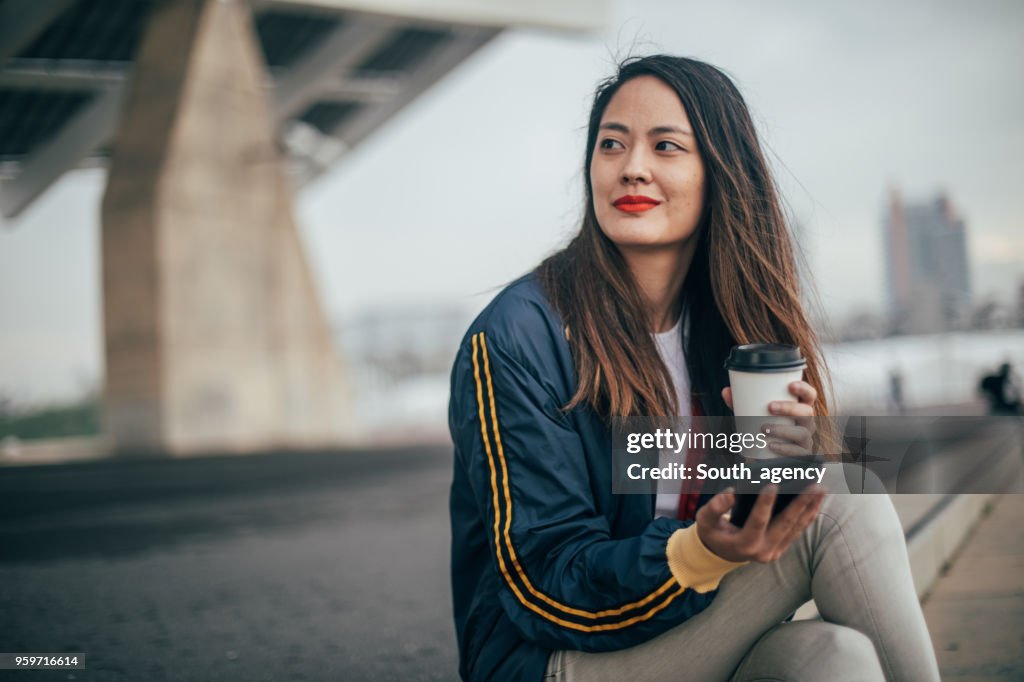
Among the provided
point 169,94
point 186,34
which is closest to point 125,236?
point 169,94

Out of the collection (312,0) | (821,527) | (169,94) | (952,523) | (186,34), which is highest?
(312,0)

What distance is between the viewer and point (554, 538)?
4.69 feet

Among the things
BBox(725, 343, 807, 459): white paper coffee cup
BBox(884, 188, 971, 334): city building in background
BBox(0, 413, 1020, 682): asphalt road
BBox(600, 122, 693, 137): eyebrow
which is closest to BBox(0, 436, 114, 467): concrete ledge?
BBox(0, 413, 1020, 682): asphalt road

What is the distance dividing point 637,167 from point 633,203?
3.0 inches

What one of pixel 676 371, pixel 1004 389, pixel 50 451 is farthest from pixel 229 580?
pixel 50 451

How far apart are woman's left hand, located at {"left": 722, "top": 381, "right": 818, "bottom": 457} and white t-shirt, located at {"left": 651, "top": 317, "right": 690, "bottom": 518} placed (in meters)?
0.34

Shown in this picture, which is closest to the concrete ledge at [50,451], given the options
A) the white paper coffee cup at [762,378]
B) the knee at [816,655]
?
the knee at [816,655]

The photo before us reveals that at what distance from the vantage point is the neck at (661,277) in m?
1.85

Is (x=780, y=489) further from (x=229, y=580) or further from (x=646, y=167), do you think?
(x=229, y=580)

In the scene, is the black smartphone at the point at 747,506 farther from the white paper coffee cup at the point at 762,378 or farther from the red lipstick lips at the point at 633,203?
the red lipstick lips at the point at 633,203

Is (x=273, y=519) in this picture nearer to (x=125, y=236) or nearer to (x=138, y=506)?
(x=138, y=506)

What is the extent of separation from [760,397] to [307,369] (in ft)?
50.0

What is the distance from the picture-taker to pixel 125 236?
13188 mm

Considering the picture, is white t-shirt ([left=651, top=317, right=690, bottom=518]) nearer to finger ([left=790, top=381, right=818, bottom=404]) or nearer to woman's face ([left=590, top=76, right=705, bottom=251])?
woman's face ([left=590, top=76, right=705, bottom=251])
